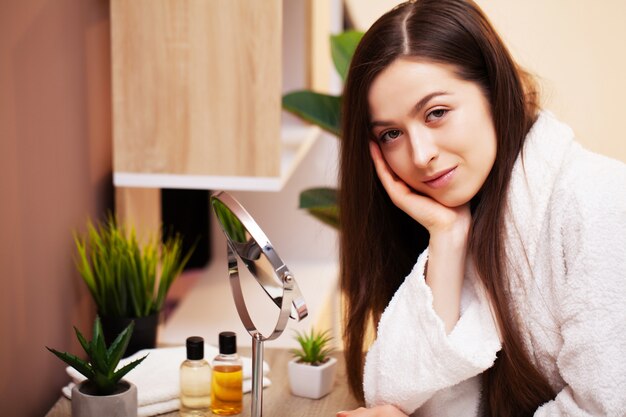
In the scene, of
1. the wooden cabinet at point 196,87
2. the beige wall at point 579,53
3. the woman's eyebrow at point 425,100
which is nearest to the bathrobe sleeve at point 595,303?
the woman's eyebrow at point 425,100

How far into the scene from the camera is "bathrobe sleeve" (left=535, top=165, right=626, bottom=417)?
3.64 ft

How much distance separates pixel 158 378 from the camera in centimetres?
137

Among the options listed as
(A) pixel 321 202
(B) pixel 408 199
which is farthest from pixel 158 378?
(A) pixel 321 202

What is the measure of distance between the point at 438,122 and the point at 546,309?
328 mm

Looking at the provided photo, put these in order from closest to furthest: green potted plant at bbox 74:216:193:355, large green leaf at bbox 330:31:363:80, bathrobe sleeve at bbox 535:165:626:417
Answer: bathrobe sleeve at bbox 535:165:626:417
green potted plant at bbox 74:216:193:355
large green leaf at bbox 330:31:363:80

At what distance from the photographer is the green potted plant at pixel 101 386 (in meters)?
1.11

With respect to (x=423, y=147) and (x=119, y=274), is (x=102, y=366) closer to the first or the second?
(x=119, y=274)

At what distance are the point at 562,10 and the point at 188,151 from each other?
6.07 ft

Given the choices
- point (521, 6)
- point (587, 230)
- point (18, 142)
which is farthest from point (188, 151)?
point (521, 6)

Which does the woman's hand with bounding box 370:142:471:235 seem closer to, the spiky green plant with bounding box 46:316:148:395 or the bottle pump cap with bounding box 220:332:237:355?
the bottle pump cap with bounding box 220:332:237:355

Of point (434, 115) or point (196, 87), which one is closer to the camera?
point (434, 115)

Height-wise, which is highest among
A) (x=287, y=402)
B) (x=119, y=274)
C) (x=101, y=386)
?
(x=119, y=274)

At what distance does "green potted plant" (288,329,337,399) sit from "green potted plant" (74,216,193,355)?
11.6 inches

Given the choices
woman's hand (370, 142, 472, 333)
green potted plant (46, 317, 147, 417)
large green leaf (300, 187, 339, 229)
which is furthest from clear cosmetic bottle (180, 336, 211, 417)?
large green leaf (300, 187, 339, 229)
